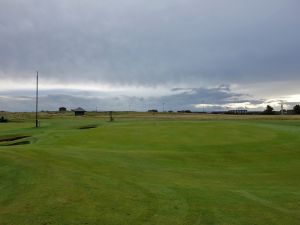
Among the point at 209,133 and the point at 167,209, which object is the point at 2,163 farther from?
the point at 209,133

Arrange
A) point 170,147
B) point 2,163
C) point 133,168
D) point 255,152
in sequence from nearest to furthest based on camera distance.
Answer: point 2,163 → point 133,168 → point 255,152 → point 170,147

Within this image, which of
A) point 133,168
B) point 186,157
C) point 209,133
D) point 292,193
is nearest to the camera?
point 292,193

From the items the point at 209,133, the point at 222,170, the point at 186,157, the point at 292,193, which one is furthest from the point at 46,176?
the point at 209,133

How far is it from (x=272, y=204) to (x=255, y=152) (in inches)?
717

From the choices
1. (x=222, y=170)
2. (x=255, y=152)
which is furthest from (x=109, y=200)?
(x=255, y=152)

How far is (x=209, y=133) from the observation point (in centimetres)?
3984

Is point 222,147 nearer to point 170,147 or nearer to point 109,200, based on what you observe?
point 170,147

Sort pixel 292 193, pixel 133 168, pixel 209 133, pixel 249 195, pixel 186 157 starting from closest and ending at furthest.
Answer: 1. pixel 249 195
2. pixel 292 193
3. pixel 133 168
4. pixel 186 157
5. pixel 209 133

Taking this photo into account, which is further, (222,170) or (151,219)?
(222,170)

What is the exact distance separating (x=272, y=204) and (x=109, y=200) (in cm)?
524

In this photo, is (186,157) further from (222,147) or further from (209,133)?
(209,133)

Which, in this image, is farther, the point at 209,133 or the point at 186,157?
the point at 209,133

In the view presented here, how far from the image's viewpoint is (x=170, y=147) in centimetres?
3353

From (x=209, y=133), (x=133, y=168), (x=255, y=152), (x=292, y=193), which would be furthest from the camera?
(x=209, y=133)
